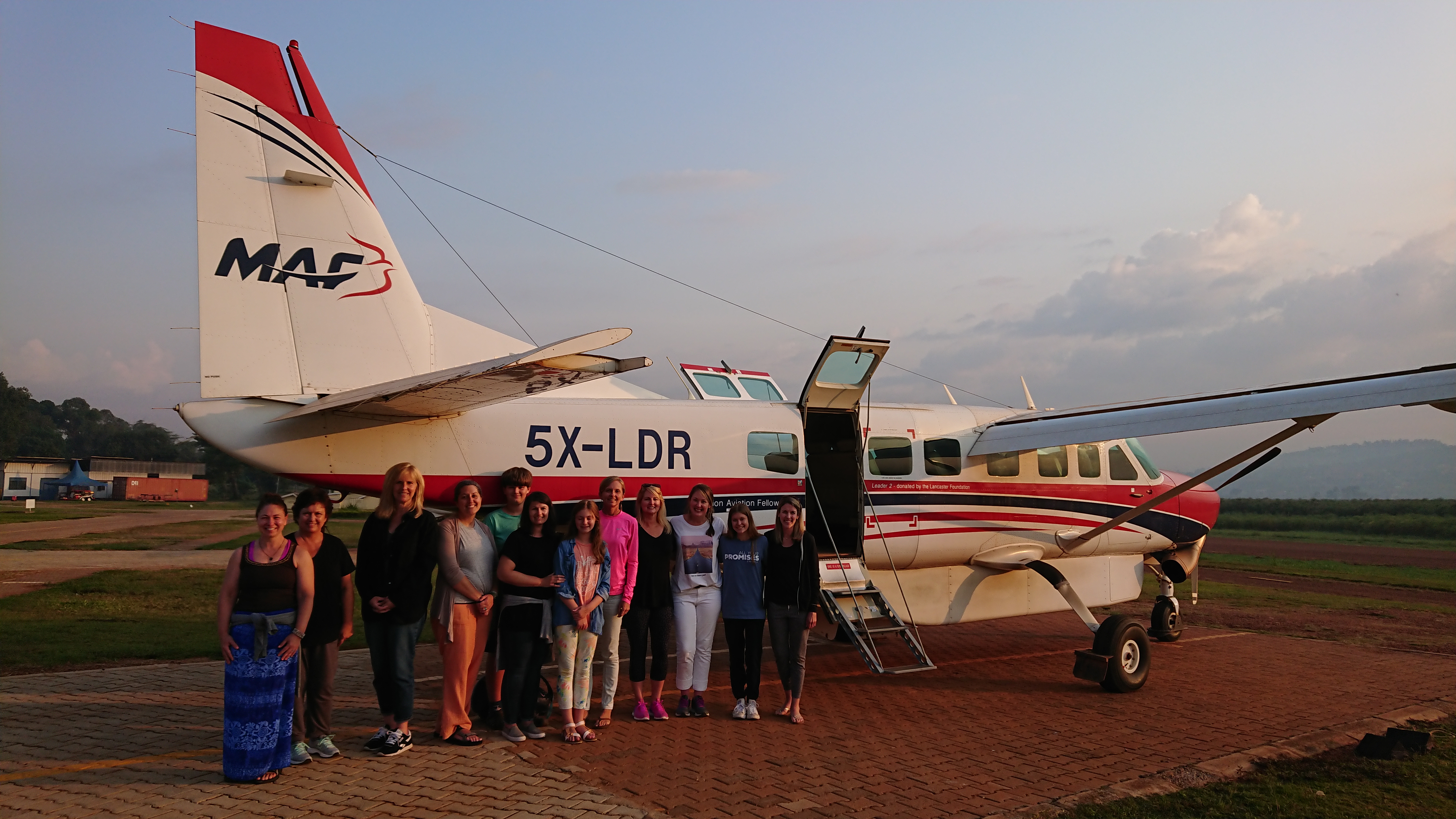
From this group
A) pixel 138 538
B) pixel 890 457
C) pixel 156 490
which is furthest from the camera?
pixel 156 490

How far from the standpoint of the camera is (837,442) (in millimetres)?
10078

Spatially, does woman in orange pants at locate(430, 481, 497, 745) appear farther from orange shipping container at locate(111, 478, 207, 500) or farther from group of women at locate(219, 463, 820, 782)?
orange shipping container at locate(111, 478, 207, 500)

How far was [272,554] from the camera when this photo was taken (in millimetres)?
5340

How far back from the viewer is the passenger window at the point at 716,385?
9.76 metres

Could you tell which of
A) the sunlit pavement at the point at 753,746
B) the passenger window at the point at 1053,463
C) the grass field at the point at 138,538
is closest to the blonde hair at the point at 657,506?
the sunlit pavement at the point at 753,746

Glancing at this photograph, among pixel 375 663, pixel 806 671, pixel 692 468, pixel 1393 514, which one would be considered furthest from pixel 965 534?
pixel 1393 514

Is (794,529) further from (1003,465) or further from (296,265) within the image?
(296,265)

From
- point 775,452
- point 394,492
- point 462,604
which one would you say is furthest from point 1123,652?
point 394,492

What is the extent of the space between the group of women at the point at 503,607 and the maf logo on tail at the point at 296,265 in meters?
2.14

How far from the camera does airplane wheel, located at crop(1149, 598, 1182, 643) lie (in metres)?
11.1

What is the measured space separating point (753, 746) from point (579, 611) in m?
1.63

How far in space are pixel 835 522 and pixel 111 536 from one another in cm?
3053

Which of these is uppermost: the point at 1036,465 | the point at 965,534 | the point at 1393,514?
the point at 1036,465

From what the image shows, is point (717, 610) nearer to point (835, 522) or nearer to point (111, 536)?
point (835, 522)
